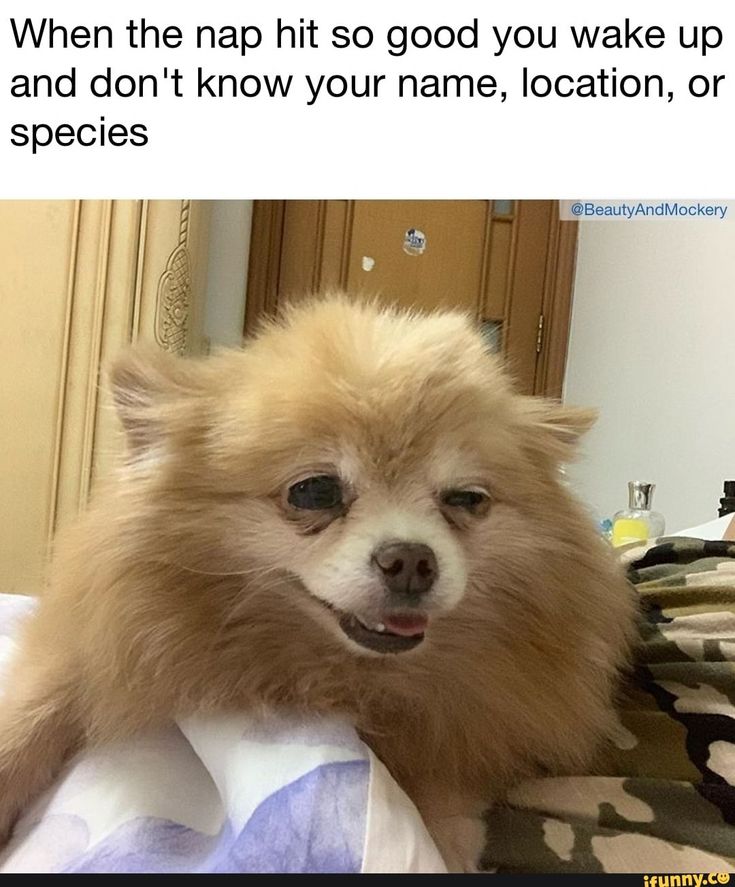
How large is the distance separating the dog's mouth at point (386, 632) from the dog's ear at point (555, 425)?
269mm

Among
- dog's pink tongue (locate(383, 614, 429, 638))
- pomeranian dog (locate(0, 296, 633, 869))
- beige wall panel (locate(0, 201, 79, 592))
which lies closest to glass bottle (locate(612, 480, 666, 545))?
pomeranian dog (locate(0, 296, 633, 869))

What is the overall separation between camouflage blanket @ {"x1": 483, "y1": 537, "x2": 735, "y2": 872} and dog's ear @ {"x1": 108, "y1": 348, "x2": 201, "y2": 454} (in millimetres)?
567

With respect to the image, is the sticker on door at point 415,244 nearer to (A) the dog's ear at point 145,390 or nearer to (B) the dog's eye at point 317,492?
(A) the dog's ear at point 145,390

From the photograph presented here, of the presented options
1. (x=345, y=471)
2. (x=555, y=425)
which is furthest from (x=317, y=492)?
(x=555, y=425)

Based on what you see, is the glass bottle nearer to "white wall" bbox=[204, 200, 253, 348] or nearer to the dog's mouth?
the dog's mouth

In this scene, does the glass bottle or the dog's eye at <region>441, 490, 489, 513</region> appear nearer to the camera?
the dog's eye at <region>441, 490, 489, 513</region>

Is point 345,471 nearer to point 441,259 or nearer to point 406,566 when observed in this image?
point 406,566

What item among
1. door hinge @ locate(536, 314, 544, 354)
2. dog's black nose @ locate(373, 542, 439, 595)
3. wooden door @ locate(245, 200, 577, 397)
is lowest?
dog's black nose @ locate(373, 542, 439, 595)

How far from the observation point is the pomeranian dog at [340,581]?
88cm

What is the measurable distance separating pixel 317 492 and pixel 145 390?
253 millimetres

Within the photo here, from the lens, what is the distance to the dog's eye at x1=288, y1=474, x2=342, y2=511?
89cm

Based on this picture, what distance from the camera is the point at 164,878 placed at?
0.65 m

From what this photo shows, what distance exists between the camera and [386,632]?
2.90 ft
